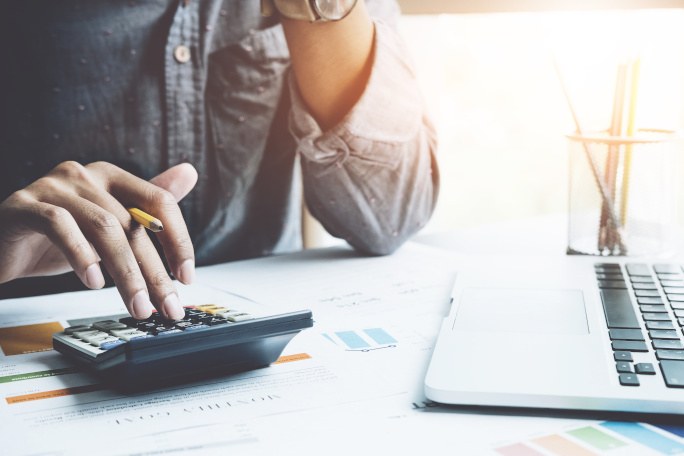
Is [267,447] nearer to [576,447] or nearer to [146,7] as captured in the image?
[576,447]

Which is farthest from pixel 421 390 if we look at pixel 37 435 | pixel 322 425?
pixel 37 435

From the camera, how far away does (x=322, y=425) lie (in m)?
0.46

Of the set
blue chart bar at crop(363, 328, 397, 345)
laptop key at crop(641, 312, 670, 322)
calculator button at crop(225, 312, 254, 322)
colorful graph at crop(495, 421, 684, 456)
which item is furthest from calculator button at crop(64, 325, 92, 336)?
laptop key at crop(641, 312, 670, 322)

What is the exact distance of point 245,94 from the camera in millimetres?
1025

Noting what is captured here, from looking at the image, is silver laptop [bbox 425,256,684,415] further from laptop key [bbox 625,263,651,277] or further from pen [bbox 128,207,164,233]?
pen [bbox 128,207,164,233]

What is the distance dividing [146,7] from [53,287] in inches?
14.3

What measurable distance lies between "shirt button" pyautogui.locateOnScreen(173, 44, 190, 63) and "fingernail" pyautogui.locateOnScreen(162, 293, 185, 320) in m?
0.47

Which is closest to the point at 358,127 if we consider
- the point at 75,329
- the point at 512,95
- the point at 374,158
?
the point at 374,158

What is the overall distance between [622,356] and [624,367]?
2 cm

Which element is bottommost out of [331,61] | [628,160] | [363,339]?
[363,339]

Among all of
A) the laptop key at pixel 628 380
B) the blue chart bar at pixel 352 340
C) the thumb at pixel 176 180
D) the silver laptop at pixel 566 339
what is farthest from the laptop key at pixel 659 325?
the thumb at pixel 176 180

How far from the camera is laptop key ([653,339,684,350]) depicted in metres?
0.53

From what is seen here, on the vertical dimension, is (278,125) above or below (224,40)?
below

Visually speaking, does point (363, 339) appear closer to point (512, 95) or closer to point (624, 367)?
point (624, 367)
